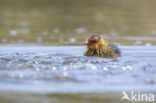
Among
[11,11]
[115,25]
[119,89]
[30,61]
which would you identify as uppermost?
[11,11]

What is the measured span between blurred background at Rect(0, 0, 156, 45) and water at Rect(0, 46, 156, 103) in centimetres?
369

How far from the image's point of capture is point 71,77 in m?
6.94

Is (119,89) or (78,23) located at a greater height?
(78,23)

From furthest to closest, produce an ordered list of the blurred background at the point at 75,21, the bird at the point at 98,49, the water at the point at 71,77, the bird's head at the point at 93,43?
the blurred background at the point at 75,21 < the bird's head at the point at 93,43 < the bird at the point at 98,49 < the water at the point at 71,77

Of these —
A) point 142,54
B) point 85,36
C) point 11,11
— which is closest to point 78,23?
point 85,36

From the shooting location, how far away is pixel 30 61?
8.30m

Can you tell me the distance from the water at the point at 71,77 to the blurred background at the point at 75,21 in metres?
3.69

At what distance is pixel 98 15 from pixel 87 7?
3543 millimetres

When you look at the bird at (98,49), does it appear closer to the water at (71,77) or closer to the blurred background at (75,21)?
the water at (71,77)

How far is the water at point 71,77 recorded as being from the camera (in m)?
6.25

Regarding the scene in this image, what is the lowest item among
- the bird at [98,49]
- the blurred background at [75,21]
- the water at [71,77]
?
the water at [71,77]

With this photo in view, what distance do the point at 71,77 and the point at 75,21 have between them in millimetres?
11170

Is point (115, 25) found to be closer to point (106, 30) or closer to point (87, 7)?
point (106, 30)

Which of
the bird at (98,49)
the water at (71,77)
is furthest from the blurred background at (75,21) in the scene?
the water at (71,77)
